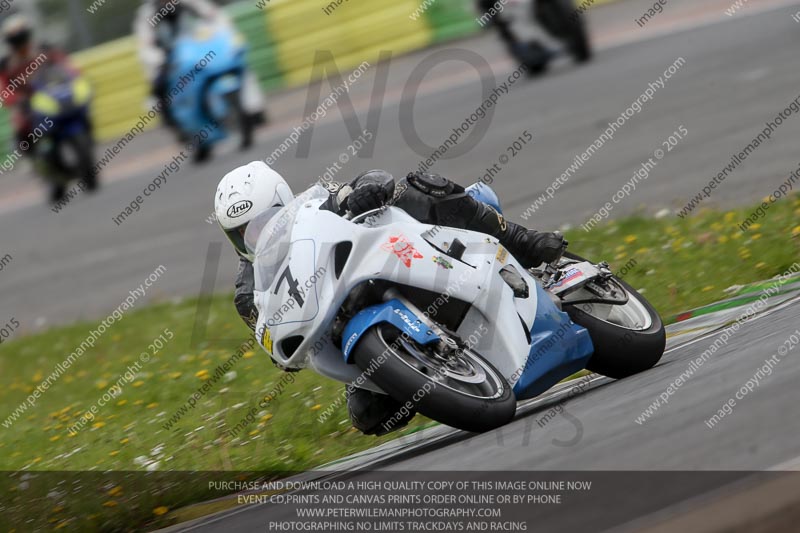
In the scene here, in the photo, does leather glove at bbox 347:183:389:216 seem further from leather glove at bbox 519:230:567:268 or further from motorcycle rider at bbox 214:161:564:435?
leather glove at bbox 519:230:567:268

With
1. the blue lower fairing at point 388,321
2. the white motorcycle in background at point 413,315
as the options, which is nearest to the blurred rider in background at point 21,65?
the white motorcycle in background at point 413,315

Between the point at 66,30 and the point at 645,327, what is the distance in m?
16.7

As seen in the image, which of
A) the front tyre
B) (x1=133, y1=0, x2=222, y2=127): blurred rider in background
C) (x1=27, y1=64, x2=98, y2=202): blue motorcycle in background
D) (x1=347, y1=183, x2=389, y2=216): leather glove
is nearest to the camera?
the front tyre

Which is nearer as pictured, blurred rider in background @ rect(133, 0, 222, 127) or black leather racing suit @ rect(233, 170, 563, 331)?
black leather racing suit @ rect(233, 170, 563, 331)

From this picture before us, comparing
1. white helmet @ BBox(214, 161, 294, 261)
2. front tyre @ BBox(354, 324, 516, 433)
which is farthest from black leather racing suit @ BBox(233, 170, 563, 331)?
front tyre @ BBox(354, 324, 516, 433)

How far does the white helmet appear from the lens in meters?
5.78

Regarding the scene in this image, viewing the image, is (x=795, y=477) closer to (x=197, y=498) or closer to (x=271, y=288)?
(x=271, y=288)

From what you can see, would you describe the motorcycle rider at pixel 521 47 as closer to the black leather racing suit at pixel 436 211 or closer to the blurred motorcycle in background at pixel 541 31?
the blurred motorcycle in background at pixel 541 31

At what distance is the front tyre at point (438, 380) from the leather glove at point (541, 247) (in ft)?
3.20

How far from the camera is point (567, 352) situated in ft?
19.4

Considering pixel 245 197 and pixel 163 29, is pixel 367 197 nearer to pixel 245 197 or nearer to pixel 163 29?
pixel 245 197

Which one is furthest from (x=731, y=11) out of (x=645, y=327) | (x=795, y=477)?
(x=795, y=477)

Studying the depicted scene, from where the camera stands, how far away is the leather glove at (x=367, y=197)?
226 inches

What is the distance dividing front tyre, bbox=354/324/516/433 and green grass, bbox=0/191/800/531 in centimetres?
141
